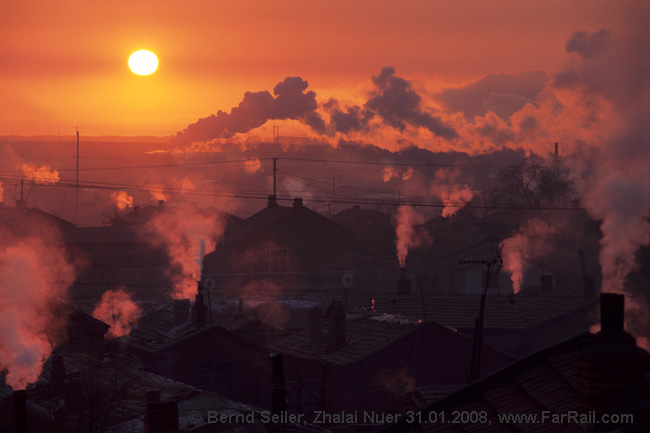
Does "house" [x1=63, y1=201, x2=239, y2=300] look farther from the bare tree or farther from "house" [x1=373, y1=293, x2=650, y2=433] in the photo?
"house" [x1=373, y1=293, x2=650, y2=433]

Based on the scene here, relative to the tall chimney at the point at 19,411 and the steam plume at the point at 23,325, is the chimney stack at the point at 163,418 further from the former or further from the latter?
the steam plume at the point at 23,325

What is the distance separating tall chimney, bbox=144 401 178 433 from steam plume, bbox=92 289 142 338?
60.3 feet

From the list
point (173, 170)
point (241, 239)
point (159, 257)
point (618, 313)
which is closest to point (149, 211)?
point (159, 257)

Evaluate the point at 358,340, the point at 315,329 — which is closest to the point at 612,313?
the point at 358,340

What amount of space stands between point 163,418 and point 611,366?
8321mm

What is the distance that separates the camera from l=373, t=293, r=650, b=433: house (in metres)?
7.25

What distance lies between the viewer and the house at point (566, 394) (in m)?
7.25

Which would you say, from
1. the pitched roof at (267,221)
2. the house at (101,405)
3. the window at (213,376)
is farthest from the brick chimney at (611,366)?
the pitched roof at (267,221)

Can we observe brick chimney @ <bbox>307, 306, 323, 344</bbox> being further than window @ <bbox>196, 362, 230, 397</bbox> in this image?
Yes

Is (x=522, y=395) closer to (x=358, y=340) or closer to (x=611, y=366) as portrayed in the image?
(x=611, y=366)

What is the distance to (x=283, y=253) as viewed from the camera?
170 feet

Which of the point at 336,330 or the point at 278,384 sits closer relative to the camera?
the point at 278,384

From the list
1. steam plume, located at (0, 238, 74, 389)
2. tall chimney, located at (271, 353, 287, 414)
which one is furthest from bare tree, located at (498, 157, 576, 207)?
tall chimney, located at (271, 353, 287, 414)

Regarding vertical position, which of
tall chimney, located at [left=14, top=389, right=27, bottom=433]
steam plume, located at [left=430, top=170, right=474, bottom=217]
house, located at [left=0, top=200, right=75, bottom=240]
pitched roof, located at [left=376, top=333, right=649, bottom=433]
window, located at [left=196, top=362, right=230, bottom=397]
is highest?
steam plume, located at [left=430, top=170, right=474, bottom=217]
